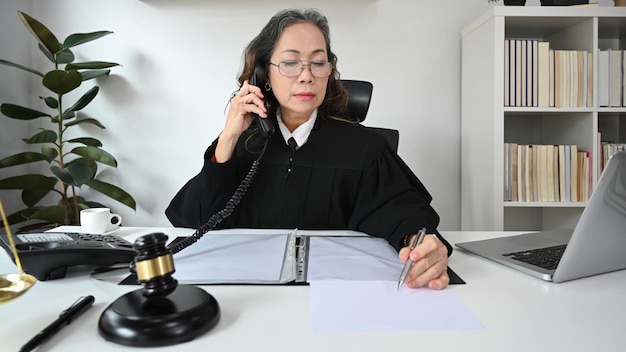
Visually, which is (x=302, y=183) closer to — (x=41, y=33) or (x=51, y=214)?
(x=51, y=214)

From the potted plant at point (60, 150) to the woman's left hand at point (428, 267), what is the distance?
84.9 inches

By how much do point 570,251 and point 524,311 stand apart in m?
0.20

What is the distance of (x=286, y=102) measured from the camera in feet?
5.17

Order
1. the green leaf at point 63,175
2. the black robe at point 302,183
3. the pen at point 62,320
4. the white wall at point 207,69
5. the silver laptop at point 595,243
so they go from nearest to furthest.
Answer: the pen at point 62,320 → the silver laptop at point 595,243 → the black robe at point 302,183 → the green leaf at point 63,175 → the white wall at point 207,69

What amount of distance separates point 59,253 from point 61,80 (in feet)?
6.56

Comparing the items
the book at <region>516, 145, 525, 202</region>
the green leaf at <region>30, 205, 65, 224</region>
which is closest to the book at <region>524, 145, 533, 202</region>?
the book at <region>516, 145, 525, 202</region>

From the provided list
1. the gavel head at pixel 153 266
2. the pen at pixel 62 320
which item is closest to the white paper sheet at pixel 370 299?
the gavel head at pixel 153 266

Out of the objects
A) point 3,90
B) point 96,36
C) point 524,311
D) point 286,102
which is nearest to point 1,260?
point 286,102

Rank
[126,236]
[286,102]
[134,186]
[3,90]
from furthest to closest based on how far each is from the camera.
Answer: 1. [134,186]
2. [3,90]
3. [286,102]
4. [126,236]

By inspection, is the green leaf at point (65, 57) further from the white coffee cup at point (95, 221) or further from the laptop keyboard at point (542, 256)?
the laptop keyboard at point (542, 256)

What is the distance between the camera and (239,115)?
1.48 metres

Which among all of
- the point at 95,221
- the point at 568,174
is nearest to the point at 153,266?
the point at 95,221

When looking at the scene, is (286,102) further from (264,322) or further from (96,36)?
(96,36)

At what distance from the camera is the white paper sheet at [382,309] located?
63 centimetres
